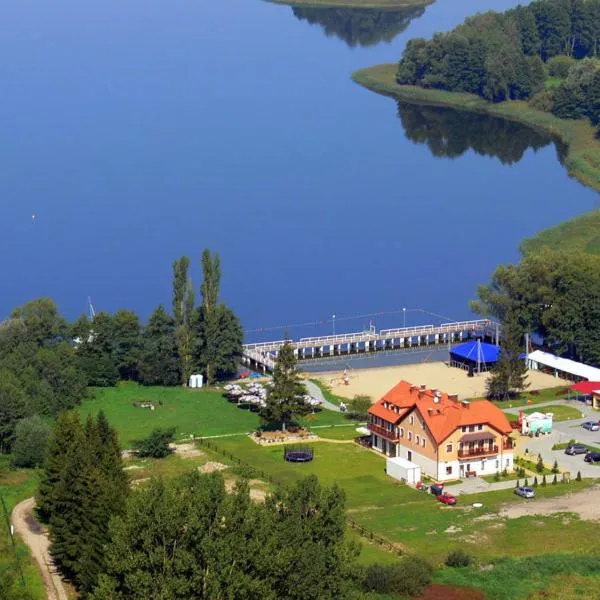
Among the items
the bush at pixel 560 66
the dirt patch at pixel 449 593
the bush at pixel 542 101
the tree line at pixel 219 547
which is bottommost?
the dirt patch at pixel 449 593

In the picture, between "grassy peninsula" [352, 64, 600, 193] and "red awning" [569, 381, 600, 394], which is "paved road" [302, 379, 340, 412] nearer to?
"red awning" [569, 381, 600, 394]

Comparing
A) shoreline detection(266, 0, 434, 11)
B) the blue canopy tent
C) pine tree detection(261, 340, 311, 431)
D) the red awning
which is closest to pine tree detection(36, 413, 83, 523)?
pine tree detection(261, 340, 311, 431)

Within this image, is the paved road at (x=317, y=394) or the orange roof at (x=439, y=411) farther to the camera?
the paved road at (x=317, y=394)

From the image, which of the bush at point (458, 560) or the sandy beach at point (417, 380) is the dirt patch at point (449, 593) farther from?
the sandy beach at point (417, 380)

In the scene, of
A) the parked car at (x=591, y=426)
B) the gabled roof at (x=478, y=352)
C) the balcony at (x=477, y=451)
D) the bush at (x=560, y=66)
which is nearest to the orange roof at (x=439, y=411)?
the balcony at (x=477, y=451)

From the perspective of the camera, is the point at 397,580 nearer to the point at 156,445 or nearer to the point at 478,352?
the point at 156,445

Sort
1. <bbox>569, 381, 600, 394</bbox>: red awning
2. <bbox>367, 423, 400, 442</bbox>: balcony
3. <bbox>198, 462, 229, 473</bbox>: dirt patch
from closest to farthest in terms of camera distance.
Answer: <bbox>198, 462, 229, 473</bbox>: dirt patch, <bbox>367, 423, 400, 442</bbox>: balcony, <bbox>569, 381, 600, 394</bbox>: red awning
